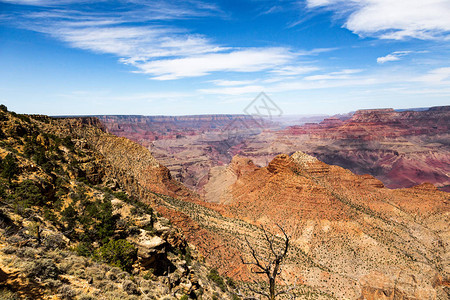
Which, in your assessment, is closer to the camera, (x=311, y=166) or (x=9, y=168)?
(x=9, y=168)

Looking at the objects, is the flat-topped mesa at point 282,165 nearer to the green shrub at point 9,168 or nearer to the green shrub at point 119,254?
the green shrub at point 119,254

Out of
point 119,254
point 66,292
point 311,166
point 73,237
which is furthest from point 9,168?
point 311,166

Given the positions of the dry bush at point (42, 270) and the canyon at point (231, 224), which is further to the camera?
the canyon at point (231, 224)

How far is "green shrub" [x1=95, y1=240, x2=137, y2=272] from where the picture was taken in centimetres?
1596

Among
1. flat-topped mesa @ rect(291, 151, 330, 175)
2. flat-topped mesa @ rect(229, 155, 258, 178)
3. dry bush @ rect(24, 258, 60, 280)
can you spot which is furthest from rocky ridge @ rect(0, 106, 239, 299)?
flat-topped mesa @ rect(229, 155, 258, 178)

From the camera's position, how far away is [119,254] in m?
16.7

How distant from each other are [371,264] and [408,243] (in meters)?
13.2

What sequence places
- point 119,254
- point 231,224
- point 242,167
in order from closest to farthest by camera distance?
point 119,254 → point 231,224 → point 242,167

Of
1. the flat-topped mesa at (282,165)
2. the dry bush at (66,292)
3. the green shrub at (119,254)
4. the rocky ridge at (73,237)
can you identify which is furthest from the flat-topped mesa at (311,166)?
the dry bush at (66,292)

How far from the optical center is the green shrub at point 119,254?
628 inches

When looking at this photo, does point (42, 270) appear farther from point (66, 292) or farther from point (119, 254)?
point (119, 254)

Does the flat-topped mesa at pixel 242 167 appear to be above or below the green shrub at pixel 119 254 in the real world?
below

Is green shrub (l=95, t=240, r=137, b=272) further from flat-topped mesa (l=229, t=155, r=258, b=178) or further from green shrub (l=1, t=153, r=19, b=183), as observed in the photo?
flat-topped mesa (l=229, t=155, r=258, b=178)

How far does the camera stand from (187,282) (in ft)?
66.4
